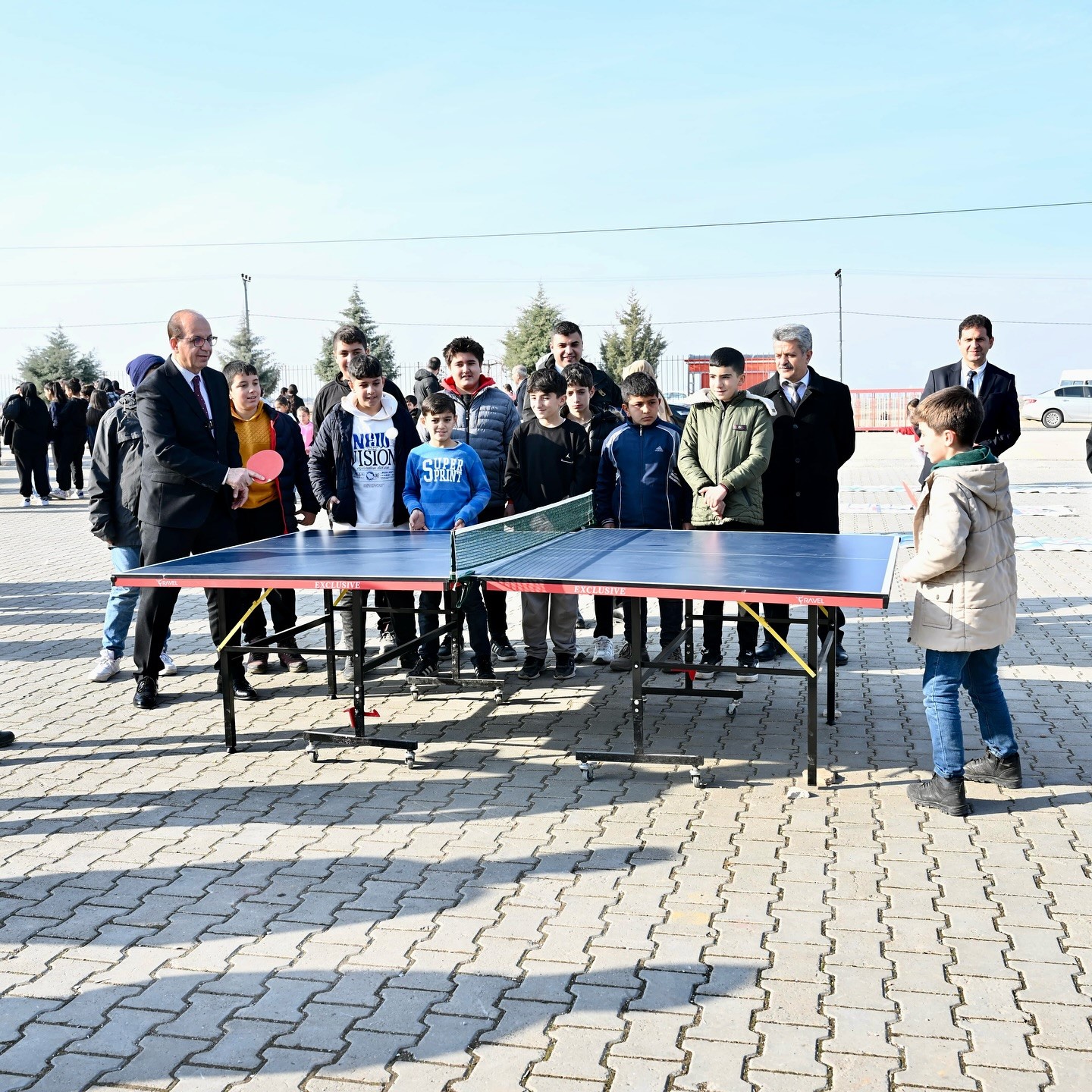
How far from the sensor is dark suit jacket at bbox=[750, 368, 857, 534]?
7.48 m

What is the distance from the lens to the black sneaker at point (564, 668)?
7.35 meters

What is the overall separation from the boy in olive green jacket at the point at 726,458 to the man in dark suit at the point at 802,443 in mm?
289

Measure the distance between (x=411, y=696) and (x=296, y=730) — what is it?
886 millimetres

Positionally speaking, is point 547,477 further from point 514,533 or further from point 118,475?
point 118,475

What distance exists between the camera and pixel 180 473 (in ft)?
21.1

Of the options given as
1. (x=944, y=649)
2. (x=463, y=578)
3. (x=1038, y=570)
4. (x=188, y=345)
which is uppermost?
(x=188, y=345)

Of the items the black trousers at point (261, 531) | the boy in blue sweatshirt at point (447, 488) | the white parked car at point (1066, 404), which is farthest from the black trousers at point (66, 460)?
the white parked car at point (1066, 404)

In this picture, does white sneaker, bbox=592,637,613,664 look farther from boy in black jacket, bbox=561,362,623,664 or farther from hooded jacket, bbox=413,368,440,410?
hooded jacket, bbox=413,368,440,410

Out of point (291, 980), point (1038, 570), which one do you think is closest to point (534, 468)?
point (291, 980)

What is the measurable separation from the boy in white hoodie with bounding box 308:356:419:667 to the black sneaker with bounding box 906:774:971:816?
3372 millimetres

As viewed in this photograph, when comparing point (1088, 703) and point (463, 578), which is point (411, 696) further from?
point (1088, 703)

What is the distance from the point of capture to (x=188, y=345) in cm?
649

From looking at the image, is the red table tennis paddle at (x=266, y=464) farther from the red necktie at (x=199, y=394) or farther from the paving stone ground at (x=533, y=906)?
the paving stone ground at (x=533, y=906)

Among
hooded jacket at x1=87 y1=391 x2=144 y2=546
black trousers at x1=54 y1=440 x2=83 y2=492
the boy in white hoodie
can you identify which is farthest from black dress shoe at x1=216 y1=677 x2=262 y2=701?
black trousers at x1=54 y1=440 x2=83 y2=492
